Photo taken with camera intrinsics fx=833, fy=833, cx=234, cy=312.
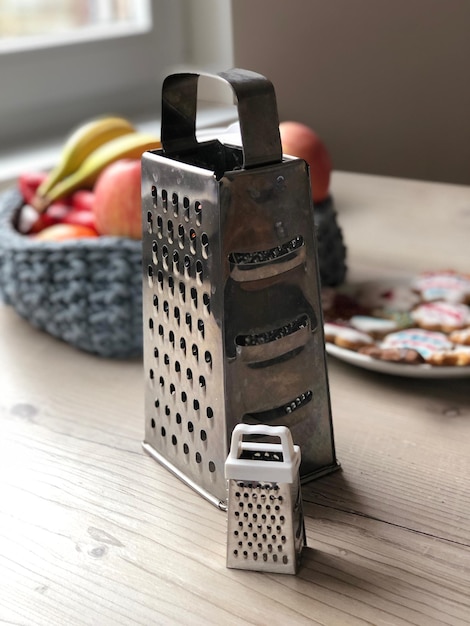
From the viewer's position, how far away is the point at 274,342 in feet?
1.98

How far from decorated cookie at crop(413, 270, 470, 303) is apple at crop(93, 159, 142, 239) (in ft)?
1.05

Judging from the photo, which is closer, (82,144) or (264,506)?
(264,506)

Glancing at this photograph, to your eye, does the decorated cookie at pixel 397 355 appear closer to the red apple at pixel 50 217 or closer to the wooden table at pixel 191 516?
the wooden table at pixel 191 516

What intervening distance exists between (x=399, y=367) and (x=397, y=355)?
0.04ft

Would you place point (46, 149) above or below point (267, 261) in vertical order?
below

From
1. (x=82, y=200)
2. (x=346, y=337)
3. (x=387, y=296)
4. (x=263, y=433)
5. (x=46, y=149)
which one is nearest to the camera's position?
(x=263, y=433)

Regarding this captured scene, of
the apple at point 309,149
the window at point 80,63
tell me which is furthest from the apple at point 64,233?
the window at point 80,63

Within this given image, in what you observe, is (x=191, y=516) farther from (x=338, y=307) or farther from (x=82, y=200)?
(x=82, y=200)

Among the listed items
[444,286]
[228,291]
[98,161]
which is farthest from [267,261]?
[98,161]

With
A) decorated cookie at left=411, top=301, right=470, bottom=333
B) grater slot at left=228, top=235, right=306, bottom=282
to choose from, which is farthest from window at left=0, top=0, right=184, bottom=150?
grater slot at left=228, top=235, right=306, bottom=282

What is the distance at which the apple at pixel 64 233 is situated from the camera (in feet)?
3.01

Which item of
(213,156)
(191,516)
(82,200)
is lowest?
(191,516)

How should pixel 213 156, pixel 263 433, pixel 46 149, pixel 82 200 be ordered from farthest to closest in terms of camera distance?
pixel 46 149 < pixel 82 200 < pixel 213 156 < pixel 263 433

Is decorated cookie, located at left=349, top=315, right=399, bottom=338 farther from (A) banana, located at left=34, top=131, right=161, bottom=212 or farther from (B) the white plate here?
(A) banana, located at left=34, top=131, right=161, bottom=212
